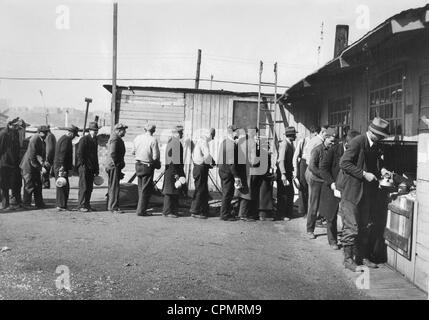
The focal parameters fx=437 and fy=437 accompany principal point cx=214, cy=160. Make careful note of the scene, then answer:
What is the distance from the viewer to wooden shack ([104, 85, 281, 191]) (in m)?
14.6

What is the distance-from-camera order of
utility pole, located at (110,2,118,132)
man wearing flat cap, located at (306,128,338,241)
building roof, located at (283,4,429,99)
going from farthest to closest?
utility pole, located at (110,2,118,132) → man wearing flat cap, located at (306,128,338,241) → building roof, located at (283,4,429,99)

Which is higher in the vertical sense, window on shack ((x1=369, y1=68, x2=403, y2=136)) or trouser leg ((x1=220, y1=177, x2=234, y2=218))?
window on shack ((x1=369, y1=68, x2=403, y2=136))

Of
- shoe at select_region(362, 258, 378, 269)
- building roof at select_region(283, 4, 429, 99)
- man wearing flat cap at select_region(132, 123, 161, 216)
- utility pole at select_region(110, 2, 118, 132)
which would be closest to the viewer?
building roof at select_region(283, 4, 429, 99)

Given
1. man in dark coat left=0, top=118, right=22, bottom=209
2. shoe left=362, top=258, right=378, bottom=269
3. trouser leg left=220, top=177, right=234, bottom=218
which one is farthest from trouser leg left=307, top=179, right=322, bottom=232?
man in dark coat left=0, top=118, right=22, bottom=209

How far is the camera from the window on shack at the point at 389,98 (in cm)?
763

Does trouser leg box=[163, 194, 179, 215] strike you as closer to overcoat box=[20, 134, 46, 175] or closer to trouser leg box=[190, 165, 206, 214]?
trouser leg box=[190, 165, 206, 214]

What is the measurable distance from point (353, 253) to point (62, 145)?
682cm

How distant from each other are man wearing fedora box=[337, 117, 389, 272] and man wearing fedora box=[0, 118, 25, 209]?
740 centimetres

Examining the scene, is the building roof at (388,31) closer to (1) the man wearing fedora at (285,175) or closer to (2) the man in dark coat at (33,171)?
(1) the man wearing fedora at (285,175)

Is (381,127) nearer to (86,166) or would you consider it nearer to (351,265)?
(351,265)

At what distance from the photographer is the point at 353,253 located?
617cm

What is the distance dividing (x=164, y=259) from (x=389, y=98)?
16.5ft
